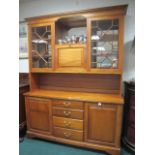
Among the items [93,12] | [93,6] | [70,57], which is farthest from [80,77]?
[93,6]

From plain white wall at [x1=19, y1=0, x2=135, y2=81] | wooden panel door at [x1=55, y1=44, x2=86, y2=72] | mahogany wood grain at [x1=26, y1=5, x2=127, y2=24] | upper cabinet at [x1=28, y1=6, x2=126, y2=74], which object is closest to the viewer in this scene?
mahogany wood grain at [x1=26, y1=5, x2=127, y2=24]

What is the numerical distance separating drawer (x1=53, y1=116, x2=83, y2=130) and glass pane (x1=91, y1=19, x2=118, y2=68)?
88 centimetres

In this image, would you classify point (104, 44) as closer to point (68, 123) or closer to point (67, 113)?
point (67, 113)

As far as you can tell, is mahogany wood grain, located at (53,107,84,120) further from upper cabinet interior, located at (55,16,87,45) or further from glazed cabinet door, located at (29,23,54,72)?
upper cabinet interior, located at (55,16,87,45)

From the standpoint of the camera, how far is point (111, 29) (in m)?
2.13

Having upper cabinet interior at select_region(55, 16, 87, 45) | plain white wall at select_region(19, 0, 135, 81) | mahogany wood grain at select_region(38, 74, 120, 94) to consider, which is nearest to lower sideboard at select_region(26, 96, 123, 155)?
mahogany wood grain at select_region(38, 74, 120, 94)

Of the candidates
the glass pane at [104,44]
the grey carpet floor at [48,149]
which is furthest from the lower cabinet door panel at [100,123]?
the glass pane at [104,44]

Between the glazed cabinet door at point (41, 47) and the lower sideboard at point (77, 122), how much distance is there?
0.56m

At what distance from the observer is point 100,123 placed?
2.06 metres

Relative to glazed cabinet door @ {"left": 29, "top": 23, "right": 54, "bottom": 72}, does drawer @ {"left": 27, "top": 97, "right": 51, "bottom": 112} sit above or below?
below

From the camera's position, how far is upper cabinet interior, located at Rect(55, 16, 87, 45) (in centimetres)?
233
